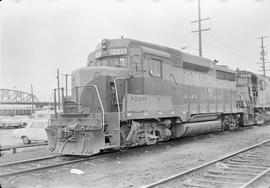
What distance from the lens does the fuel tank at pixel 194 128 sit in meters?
13.8

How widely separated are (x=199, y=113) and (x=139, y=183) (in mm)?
8767

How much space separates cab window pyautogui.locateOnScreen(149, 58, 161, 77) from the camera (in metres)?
11.8

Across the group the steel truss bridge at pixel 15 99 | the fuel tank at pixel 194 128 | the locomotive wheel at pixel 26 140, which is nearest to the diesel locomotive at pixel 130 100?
the fuel tank at pixel 194 128

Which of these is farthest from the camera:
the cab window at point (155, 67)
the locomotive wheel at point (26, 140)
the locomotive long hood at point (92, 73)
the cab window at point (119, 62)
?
the locomotive wheel at point (26, 140)

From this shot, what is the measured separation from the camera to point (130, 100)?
34.7 ft

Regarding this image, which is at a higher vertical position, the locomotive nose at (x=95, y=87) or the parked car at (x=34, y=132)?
the locomotive nose at (x=95, y=87)

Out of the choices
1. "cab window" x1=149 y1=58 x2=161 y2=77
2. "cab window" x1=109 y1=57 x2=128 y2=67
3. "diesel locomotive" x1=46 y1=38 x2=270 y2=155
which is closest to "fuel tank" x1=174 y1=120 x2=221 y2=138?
"diesel locomotive" x1=46 y1=38 x2=270 y2=155

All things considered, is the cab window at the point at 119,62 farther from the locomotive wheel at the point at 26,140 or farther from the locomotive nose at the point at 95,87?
the locomotive wheel at the point at 26,140

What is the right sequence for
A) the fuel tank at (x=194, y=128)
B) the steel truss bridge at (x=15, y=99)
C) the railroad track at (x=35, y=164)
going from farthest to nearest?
the steel truss bridge at (x=15, y=99) < the fuel tank at (x=194, y=128) < the railroad track at (x=35, y=164)

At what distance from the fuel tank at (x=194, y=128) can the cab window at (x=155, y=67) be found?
9.59 feet

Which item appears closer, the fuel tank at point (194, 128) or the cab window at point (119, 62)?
the cab window at point (119, 62)

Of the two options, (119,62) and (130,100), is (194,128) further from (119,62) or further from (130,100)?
(119,62)

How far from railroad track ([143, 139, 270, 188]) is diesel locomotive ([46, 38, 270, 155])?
9.96 ft

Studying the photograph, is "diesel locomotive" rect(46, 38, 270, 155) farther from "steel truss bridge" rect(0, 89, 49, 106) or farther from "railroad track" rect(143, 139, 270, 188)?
"steel truss bridge" rect(0, 89, 49, 106)
